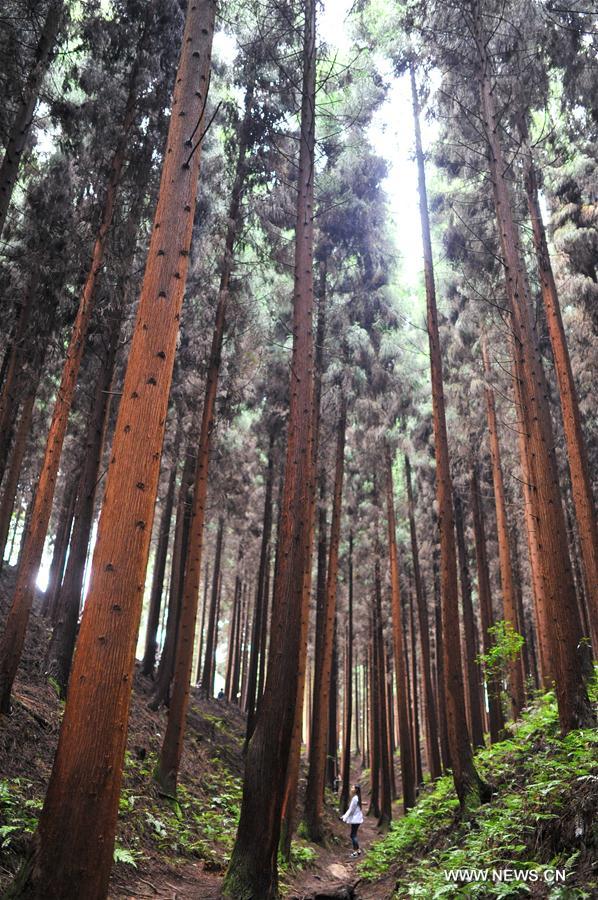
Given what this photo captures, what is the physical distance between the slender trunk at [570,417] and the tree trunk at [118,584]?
29.1ft

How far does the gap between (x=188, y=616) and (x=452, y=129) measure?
12114 millimetres

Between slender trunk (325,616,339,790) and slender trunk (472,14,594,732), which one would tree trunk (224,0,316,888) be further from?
slender trunk (325,616,339,790)

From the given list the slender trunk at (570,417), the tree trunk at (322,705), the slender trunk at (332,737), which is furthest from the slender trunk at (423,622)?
the slender trunk at (570,417)

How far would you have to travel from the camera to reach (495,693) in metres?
14.0

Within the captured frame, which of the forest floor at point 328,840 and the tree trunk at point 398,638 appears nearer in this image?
the forest floor at point 328,840

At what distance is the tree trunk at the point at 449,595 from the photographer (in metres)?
9.43

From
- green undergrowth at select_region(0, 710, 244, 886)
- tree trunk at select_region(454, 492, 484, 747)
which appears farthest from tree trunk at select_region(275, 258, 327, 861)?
tree trunk at select_region(454, 492, 484, 747)

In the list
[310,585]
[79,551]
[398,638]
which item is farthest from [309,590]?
[398,638]

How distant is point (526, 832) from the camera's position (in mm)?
5793

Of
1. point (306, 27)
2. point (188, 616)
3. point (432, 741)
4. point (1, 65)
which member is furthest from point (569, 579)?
point (432, 741)

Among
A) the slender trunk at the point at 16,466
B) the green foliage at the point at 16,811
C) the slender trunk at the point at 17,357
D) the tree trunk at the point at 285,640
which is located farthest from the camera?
the slender trunk at the point at 16,466

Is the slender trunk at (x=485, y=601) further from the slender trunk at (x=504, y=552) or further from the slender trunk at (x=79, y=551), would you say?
the slender trunk at (x=79, y=551)

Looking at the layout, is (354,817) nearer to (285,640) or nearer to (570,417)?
(285,640)

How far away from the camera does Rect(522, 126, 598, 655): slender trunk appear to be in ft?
38.0
